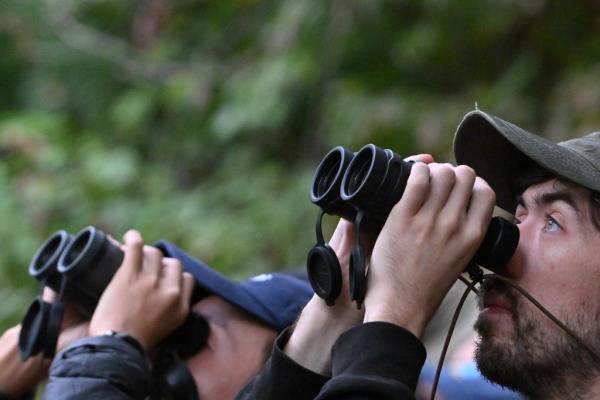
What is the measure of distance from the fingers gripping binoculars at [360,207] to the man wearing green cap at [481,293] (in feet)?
0.08

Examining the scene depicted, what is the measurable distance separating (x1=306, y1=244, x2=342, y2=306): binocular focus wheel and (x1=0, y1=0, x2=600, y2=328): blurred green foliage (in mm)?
2881

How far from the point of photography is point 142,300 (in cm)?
228

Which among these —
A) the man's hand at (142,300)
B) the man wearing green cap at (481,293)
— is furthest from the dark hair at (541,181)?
the man's hand at (142,300)

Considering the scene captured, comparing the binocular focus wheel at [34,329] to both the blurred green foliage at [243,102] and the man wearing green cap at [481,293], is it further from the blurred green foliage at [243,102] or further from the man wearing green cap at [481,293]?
the blurred green foliage at [243,102]

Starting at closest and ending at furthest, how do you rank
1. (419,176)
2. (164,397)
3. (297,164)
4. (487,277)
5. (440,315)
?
(419,176) → (487,277) → (164,397) → (440,315) → (297,164)

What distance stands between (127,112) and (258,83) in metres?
1.10

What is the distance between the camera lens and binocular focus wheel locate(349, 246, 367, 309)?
5.47 ft

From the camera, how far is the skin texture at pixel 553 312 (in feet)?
5.63

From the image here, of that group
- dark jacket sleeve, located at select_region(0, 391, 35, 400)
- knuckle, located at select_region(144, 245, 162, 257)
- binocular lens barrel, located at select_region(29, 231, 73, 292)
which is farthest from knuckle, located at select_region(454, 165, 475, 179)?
dark jacket sleeve, located at select_region(0, 391, 35, 400)

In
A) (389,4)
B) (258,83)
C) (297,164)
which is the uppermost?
(389,4)

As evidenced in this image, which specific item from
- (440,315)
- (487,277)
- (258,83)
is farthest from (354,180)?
(258,83)

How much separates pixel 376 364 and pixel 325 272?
0.26m

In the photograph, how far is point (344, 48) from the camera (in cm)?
576

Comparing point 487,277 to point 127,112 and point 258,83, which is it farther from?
point 127,112
